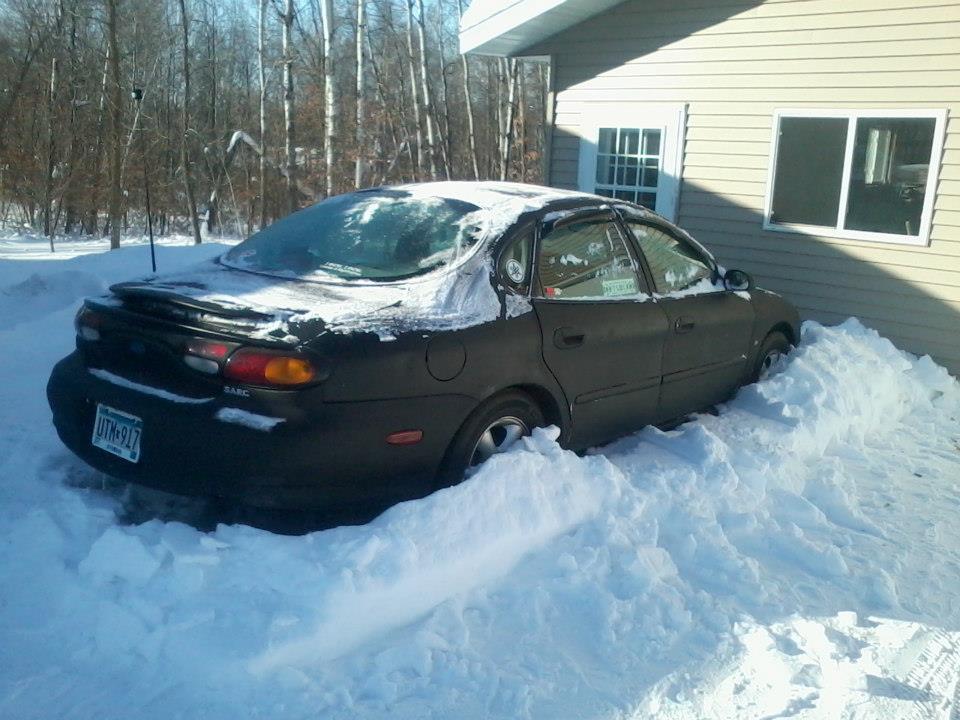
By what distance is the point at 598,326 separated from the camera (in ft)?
14.7

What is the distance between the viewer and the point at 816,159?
28.3 ft

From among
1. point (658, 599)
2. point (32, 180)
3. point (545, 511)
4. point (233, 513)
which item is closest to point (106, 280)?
point (233, 513)

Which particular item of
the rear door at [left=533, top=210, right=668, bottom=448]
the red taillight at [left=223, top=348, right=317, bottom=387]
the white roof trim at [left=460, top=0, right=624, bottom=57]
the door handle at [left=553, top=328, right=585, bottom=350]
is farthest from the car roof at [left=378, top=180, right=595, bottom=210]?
the white roof trim at [left=460, top=0, right=624, bottom=57]

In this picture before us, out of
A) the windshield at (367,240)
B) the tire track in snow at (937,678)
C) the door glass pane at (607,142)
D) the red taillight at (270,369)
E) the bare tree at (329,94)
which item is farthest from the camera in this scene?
the bare tree at (329,94)

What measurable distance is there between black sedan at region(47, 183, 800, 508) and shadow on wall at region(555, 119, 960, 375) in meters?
3.88

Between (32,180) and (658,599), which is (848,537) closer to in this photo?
(658,599)

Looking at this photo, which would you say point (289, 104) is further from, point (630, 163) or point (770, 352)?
point (770, 352)

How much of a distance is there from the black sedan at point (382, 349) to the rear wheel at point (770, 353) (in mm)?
1089

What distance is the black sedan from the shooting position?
329cm

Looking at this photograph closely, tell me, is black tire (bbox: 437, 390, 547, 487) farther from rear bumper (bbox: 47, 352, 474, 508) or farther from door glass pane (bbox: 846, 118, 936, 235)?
door glass pane (bbox: 846, 118, 936, 235)

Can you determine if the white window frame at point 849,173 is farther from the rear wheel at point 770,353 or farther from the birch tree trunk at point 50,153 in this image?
the birch tree trunk at point 50,153

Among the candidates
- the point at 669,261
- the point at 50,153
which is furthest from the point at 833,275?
the point at 50,153

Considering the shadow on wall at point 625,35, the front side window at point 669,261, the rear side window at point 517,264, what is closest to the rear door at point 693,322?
the front side window at point 669,261

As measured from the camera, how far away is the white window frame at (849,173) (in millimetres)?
7680
